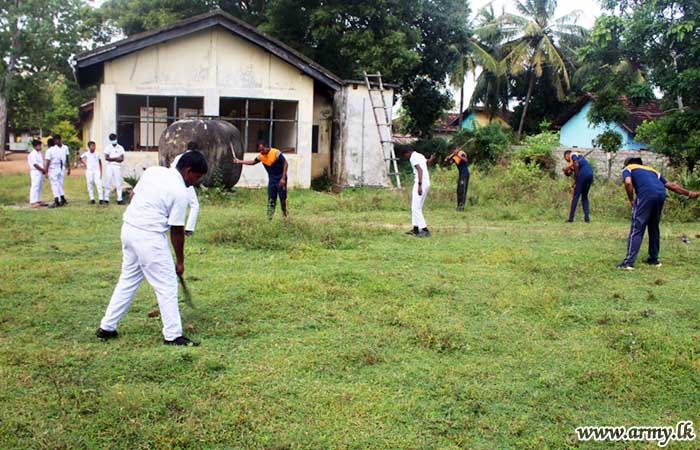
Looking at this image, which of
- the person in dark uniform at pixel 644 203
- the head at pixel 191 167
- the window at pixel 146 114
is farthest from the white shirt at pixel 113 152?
the person in dark uniform at pixel 644 203

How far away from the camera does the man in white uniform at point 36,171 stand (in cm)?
1463

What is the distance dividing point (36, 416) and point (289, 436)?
1.64 meters

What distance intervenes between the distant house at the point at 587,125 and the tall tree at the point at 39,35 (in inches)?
981

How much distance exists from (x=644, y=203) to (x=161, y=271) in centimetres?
659

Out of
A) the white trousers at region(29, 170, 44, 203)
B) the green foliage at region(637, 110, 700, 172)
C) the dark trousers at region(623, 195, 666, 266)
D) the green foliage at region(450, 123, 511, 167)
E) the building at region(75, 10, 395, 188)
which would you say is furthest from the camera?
the green foliage at region(450, 123, 511, 167)

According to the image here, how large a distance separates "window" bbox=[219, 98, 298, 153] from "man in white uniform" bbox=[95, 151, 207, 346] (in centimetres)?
1535

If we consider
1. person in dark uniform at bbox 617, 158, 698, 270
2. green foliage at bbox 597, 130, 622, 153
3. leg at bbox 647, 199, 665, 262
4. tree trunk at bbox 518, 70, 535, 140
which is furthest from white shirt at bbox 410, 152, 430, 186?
tree trunk at bbox 518, 70, 535, 140

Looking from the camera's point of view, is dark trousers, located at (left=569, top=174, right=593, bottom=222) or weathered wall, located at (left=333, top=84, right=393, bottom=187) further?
weathered wall, located at (left=333, top=84, right=393, bottom=187)

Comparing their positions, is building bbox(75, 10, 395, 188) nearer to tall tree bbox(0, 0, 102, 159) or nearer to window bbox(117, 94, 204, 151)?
window bbox(117, 94, 204, 151)

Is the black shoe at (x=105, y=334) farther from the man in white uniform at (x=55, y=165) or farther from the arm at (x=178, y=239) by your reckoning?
the man in white uniform at (x=55, y=165)

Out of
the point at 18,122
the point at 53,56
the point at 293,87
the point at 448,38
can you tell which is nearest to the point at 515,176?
the point at 293,87

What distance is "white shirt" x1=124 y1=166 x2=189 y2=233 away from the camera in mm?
5402

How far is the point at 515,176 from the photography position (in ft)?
63.4

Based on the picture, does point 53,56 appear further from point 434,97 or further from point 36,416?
point 36,416
